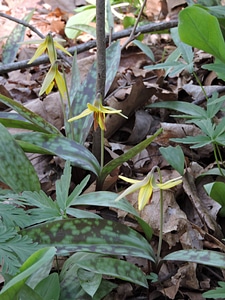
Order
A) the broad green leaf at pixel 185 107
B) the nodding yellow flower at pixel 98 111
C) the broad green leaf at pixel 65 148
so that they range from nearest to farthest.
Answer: the nodding yellow flower at pixel 98 111
the broad green leaf at pixel 65 148
the broad green leaf at pixel 185 107

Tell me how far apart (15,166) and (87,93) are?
56 centimetres

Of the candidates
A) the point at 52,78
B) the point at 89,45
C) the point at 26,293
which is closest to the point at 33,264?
the point at 26,293

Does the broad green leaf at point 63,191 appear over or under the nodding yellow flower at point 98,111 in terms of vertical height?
under

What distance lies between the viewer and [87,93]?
1931 mm

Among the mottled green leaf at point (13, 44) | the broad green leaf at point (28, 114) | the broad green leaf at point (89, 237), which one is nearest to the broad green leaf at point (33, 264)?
the broad green leaf at point (89, 237)

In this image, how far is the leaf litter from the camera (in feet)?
4.64

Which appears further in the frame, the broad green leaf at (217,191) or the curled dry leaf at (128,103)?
the curled dry leaf at (128,103)

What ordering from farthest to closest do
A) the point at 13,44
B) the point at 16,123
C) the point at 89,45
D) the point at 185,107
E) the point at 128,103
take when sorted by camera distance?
the point at 13,44 → the point at 89,45 → the point at 128,103 → the point at 185,107 → the point at 16,123

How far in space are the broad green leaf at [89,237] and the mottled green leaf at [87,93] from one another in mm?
608

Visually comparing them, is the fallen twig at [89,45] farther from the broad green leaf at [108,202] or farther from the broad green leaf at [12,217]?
the broad green leaf at [12,217]

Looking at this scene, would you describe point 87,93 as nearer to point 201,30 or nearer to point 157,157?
point 157,157

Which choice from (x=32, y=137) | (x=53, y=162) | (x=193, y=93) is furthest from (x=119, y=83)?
(x=32, y=137)

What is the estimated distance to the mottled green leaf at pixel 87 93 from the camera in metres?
1.85

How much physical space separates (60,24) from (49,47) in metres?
2.23
